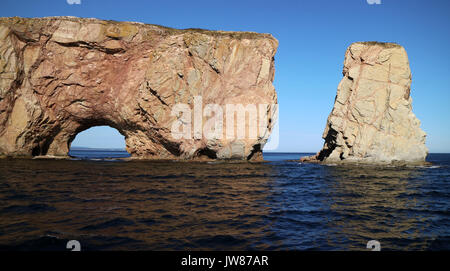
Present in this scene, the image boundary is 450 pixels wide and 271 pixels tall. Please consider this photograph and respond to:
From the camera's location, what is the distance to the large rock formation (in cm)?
3291

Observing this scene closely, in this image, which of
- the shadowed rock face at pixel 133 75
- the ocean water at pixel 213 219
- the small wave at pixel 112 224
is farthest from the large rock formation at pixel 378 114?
the small wave at pixel 112 224

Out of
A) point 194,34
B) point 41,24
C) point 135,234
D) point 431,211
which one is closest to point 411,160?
point 431,211

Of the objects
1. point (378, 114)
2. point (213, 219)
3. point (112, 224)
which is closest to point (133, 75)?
point (112, 224)

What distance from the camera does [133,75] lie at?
34438 mm

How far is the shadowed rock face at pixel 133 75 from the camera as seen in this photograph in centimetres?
3247

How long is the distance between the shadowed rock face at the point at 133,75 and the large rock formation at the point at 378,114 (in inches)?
426

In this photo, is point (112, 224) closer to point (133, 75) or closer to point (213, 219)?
point (213, 219)

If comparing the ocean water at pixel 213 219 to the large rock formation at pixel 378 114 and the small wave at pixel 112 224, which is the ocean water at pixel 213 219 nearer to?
the small wave at pixel 112 224

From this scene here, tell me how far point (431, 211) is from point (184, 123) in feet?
89.1

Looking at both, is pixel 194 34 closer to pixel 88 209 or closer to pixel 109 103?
pixel 109 103

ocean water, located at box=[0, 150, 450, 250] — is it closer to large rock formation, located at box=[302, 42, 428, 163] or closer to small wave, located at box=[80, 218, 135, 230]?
small wave, located at box=[80, 218, 135, 230]

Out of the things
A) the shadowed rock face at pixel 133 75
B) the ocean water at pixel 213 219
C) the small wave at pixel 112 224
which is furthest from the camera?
the shadowed rock face at pixel 133 75

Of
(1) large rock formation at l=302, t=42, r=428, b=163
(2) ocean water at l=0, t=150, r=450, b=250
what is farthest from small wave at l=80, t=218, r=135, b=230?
(1) large rock formation at l=302, t=42, r=428, b=163

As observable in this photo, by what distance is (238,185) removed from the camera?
14719 mm
